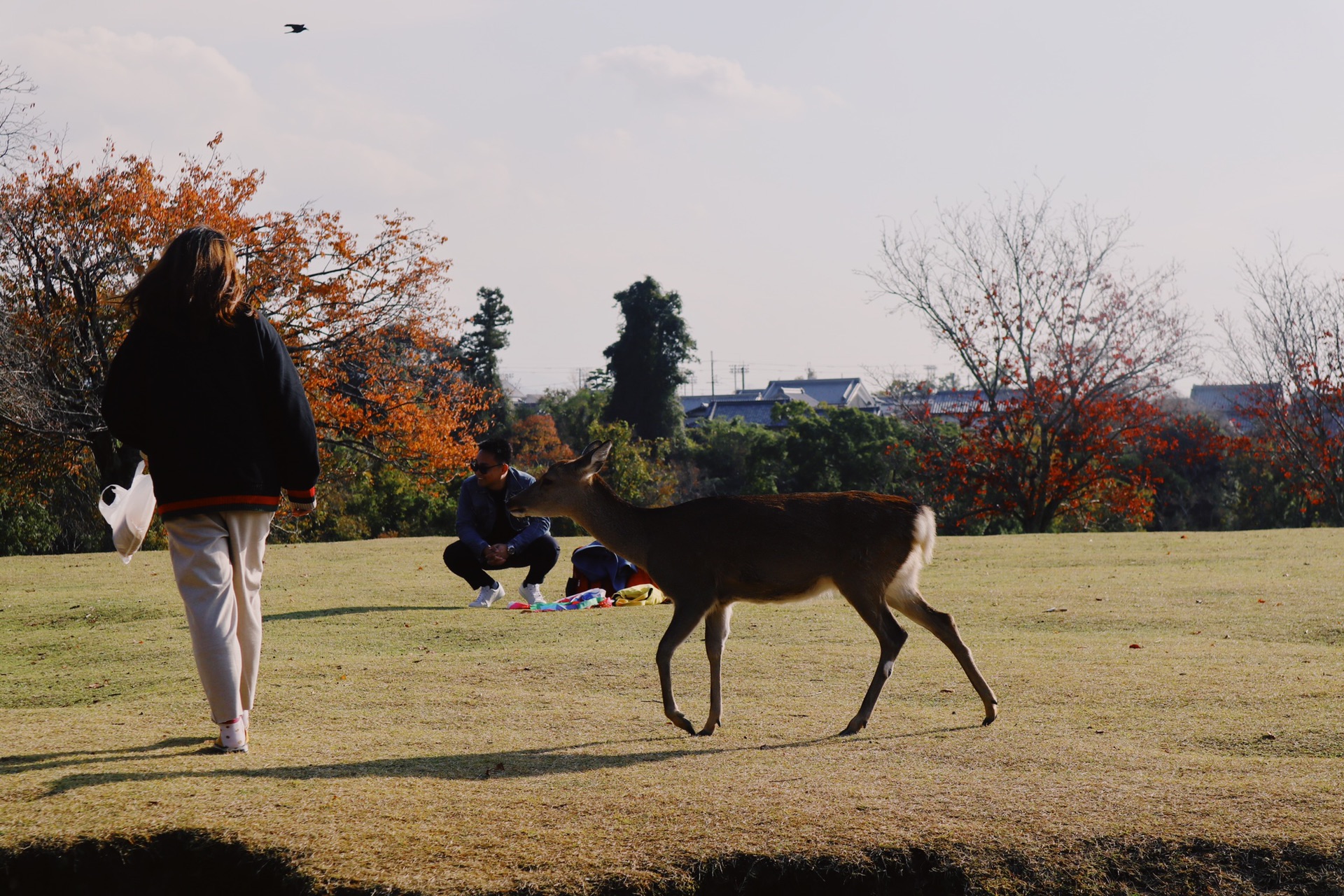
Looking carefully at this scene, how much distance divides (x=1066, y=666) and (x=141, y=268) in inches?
752

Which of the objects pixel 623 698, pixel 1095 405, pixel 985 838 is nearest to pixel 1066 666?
pixel 623 698

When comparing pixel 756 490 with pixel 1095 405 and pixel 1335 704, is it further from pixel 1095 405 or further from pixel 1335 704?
pixel 1335 704

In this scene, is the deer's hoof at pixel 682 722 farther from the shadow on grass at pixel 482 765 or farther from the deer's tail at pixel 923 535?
the deer's tail at pixel 923 535

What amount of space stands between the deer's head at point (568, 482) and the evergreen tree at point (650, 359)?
36.8 meters

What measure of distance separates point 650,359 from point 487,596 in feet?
112

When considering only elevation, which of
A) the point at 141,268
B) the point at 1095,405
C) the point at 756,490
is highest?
the point at 141,268

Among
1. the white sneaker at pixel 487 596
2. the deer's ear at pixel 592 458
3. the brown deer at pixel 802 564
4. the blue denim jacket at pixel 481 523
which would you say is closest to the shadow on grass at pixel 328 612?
the white sneaker at pixel 487 596

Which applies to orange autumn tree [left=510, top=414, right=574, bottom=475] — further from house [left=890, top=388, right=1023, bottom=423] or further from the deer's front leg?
the deer's front leg

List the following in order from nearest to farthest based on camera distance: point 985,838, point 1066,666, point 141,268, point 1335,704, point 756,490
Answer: point 985,838 → point 1335,704 → point 1066,666 → point 141,268 → point 756,490

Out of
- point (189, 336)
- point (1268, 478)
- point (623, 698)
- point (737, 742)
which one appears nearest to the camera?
point (189, 336)

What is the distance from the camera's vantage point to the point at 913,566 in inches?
227

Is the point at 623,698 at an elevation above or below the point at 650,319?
below

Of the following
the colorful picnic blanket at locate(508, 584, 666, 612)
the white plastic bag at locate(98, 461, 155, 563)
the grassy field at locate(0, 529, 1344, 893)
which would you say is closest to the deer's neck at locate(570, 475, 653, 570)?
the grassy field at locate(0, 529, 1344, 893)

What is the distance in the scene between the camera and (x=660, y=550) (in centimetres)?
589
